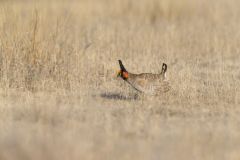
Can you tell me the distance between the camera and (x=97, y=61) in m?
12.2

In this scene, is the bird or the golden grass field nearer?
the golden grass field

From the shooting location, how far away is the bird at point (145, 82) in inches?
357

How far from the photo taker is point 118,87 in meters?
10.4

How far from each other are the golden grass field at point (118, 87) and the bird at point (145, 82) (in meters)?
0.17

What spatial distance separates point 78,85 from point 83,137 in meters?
3.38

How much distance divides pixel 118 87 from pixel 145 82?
4.50 feet

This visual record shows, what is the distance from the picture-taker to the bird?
908cm

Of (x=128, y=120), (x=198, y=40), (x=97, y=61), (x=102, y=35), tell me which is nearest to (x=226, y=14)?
(x=198, y=40)

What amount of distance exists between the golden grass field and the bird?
0.17 meters

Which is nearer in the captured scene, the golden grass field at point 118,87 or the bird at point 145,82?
the golden grass field at point 118,87

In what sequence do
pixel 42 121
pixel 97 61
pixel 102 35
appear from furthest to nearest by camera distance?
pixel 102 35
pixel 97 61
pixel 42 121

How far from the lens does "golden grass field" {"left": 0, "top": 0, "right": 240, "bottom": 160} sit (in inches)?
261

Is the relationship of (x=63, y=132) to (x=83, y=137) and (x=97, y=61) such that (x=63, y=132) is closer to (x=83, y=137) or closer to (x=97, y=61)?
(x=83, y=137)

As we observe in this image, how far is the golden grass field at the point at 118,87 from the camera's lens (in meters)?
6.62
